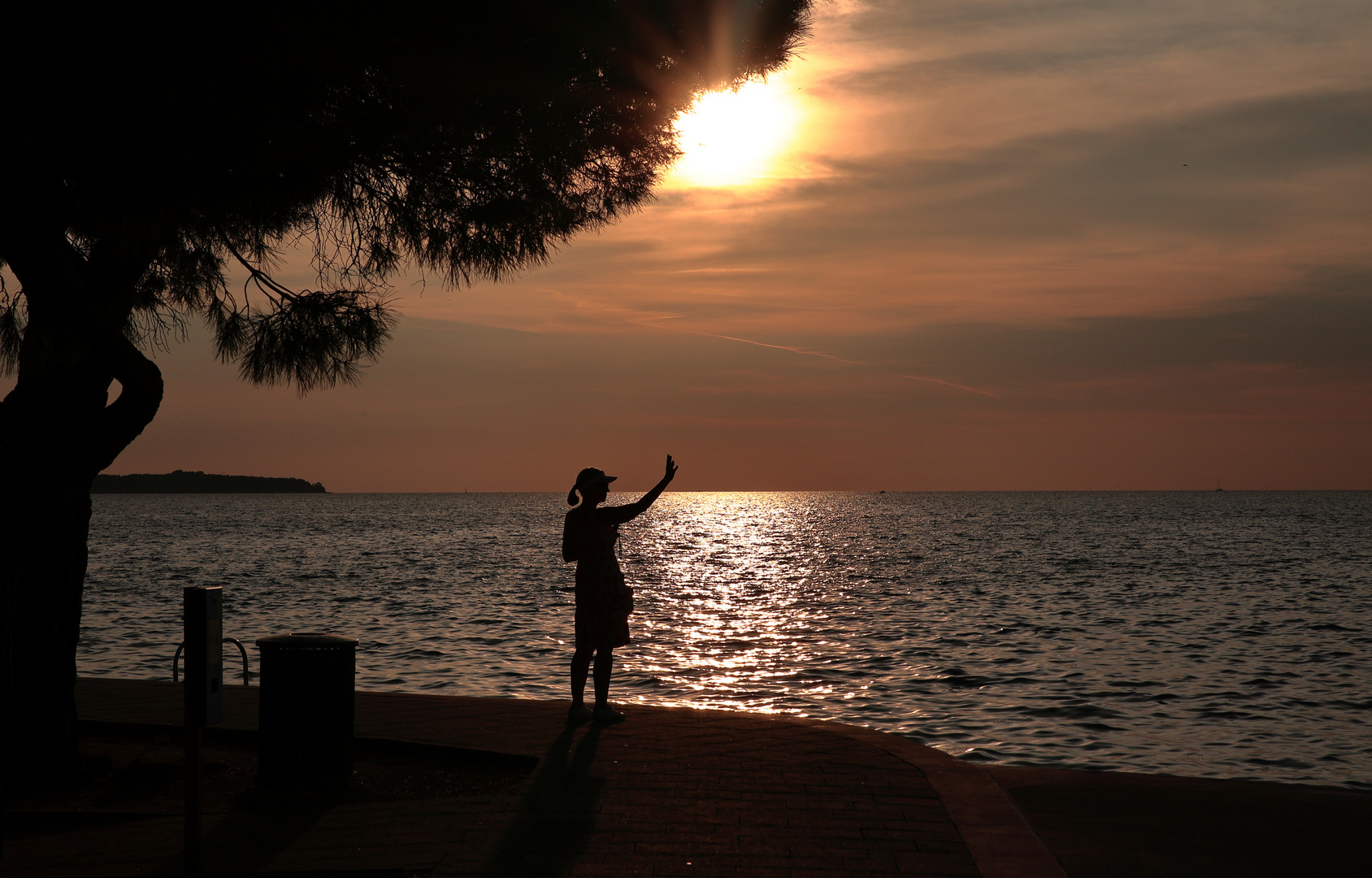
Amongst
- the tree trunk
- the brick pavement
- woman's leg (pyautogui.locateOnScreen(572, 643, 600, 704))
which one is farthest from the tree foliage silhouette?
woman's leg (pyautogui.locateOnScreen(572, 643, 600, 704))

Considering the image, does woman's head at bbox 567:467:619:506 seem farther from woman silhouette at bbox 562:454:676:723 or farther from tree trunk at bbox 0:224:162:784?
tree trunk at bbox 0:224:162:784

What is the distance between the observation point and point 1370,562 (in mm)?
51625

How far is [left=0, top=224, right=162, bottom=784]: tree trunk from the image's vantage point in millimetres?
5094

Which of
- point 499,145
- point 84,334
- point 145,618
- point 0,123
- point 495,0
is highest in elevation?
point 495,0

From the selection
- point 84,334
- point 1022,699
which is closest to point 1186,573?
point 1022,699

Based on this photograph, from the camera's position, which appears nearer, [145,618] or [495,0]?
[495,0]

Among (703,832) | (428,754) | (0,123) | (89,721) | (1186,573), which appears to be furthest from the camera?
(1186,573)

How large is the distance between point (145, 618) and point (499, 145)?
23140 mm

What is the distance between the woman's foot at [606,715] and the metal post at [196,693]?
388 cm

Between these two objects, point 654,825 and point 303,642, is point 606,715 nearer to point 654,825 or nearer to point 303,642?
point 303,642

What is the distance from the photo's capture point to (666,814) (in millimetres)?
5941

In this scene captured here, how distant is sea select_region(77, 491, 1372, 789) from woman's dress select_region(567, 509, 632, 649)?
1.30 meters

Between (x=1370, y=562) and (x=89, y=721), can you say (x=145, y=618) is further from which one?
(x=1370, y=562)

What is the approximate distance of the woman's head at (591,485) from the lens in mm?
8281
